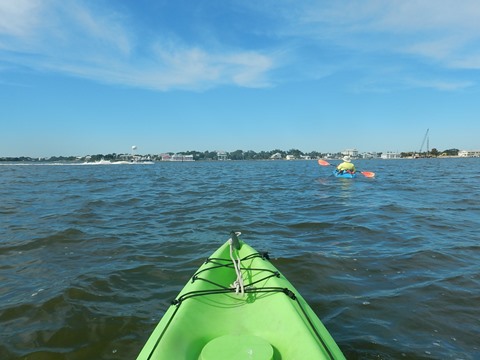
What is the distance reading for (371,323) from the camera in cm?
484

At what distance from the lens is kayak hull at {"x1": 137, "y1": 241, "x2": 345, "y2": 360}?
10.5 ft

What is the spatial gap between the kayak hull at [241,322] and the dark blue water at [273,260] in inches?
41.8

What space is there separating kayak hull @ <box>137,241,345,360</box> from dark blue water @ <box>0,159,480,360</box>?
106cm

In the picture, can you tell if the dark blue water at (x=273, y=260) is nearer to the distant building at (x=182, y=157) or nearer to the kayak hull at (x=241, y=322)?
the kayak hull at (x=241, y=322)

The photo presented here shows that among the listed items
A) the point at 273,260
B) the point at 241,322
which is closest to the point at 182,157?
the point at 273,260

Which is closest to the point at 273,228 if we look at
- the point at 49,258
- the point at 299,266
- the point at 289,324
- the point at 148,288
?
Result: the point at 299,266

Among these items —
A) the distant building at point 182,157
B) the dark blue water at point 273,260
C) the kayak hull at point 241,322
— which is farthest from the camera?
the distant building at point 182,157

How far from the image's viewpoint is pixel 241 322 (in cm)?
404

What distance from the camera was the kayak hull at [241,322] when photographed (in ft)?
10.5

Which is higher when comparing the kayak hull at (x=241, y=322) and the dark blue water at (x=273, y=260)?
the kayak hull at (x=241, y=322)

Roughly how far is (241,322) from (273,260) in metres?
3.58

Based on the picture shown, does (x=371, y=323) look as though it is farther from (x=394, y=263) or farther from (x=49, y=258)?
(x=49, y=258)

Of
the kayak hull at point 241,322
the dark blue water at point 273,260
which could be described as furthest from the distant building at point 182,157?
the kayak hull at point 241,322

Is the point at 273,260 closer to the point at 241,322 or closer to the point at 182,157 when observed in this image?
the point at 241,322
